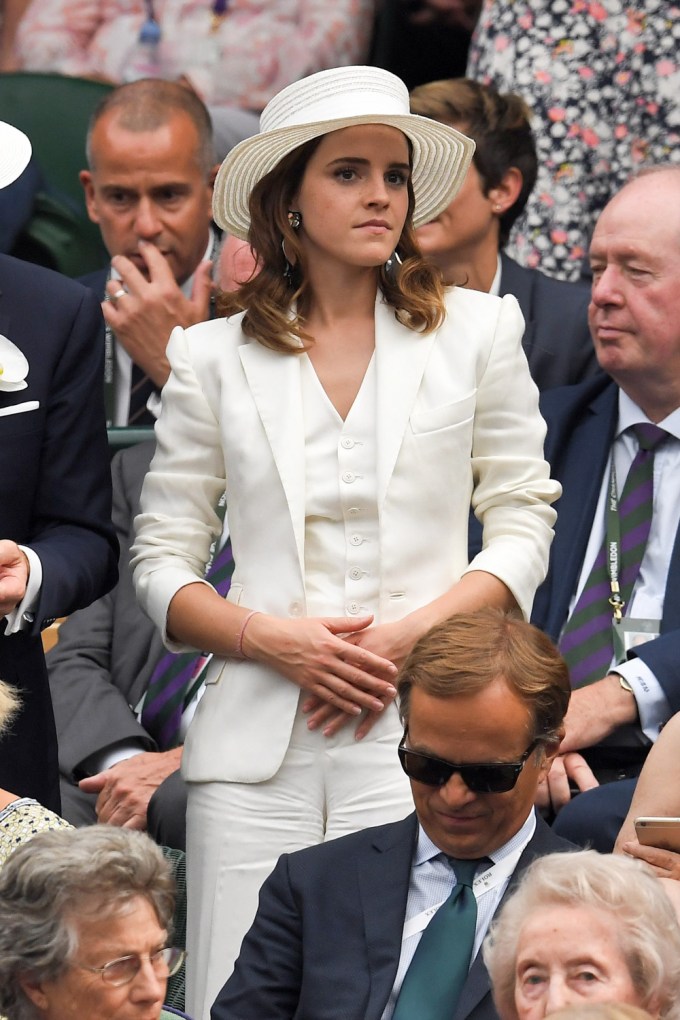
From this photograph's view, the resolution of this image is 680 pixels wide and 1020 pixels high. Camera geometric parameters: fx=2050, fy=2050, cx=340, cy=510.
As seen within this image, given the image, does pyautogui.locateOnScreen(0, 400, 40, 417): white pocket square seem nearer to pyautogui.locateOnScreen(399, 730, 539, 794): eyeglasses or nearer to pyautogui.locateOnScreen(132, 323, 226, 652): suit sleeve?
pyautogui.locateOnScreen(132, 323, 226, 652): suit sleeve

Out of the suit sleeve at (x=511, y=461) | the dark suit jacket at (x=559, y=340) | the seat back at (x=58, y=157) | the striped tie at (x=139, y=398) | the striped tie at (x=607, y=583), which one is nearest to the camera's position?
the suit sleeve at (x=511, y=461)

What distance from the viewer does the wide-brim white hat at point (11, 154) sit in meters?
3.73

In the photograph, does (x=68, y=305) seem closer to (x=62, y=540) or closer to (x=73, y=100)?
(x=62, y=540)

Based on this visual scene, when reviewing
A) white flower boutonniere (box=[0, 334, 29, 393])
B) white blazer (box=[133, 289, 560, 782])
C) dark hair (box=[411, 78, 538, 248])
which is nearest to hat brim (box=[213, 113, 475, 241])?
white blazer (box=[133, 289, 560, 782])

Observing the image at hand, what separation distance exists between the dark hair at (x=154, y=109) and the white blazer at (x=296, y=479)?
1.73 meters

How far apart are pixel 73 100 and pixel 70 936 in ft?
13.3

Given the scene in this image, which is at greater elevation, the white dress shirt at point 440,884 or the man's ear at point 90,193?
the man's ear at point 90,193

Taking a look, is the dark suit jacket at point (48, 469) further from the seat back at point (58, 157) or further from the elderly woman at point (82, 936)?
the seat back at point (58, 157)

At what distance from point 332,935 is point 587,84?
3.35 m

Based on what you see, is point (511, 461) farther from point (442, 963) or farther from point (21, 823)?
point (21, 823)

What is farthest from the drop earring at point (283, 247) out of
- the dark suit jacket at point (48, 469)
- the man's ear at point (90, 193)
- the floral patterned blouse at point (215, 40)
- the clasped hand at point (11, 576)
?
the floral patterned blouse at point (215, 40)

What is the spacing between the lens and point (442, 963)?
3217 mm

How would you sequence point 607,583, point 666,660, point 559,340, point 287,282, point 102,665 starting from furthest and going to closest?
point 559,340, point 102,665, point 607,583, point 666,660, point 287,282

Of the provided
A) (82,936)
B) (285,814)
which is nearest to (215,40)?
(285,814)
